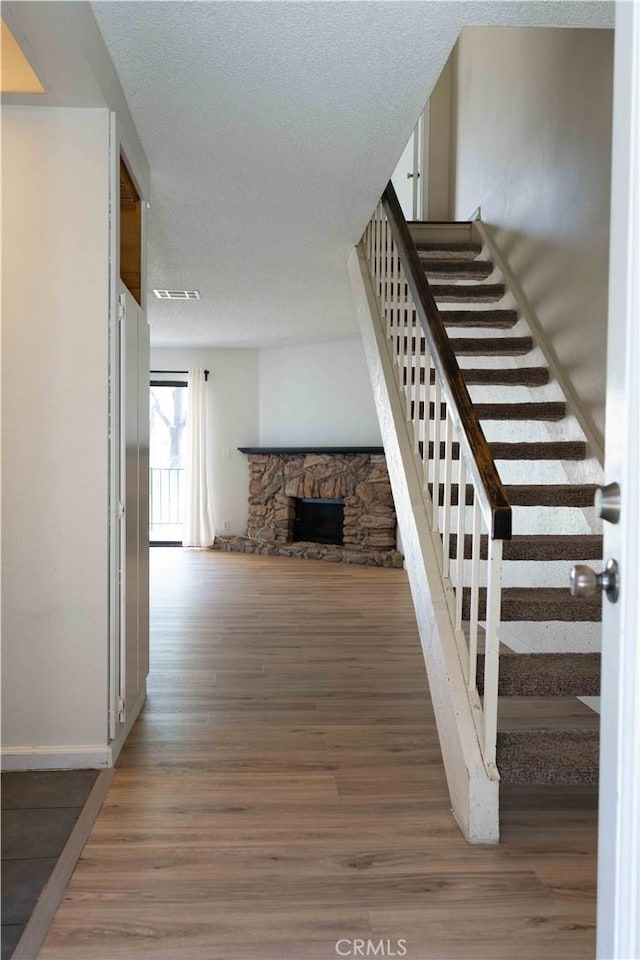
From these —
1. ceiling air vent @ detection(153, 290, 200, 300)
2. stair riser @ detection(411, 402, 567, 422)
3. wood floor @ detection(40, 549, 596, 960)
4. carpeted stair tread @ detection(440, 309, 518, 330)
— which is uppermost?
ceiling air vent @ detection(153, 290, 200, 300)

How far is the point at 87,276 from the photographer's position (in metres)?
2.93

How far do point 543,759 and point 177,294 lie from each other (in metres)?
5.16

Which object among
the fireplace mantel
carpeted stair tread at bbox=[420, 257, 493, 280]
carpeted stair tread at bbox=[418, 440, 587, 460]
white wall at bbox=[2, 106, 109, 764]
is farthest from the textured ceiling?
the fireplace mantel

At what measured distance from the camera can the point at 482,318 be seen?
492 cm

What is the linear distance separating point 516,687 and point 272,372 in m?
7.70

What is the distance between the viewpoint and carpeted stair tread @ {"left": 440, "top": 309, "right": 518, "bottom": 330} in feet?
16.0

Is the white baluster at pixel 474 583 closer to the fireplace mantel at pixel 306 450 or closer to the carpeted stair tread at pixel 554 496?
the carpeted stair tread at pixel 554 496

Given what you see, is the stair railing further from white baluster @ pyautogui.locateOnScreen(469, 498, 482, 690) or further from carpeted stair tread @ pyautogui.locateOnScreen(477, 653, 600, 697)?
carpeted stair tread @ pyautogui.locateOnScreen(477, 653, 600, 697)

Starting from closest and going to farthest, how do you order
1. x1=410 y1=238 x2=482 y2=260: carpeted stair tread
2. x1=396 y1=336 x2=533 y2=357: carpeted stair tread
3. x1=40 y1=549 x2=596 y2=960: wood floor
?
x1=40 y1=549 x2=596 y2=960: wood floor < x1=396 y1=336 x2=533 y2=357: carpeted stair tread < x1=410 y1=238 x2=482 y2=260: carpeted stair tread

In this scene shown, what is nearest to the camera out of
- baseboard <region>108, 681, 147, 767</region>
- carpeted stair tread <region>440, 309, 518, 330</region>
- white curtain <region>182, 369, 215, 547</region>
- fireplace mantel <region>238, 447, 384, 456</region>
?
baseboard <region>108, 681, 147, 767</region>

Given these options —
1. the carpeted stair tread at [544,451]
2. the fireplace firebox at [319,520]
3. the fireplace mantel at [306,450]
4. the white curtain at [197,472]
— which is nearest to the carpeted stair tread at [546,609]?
the carpeted stair tread at [544,451]

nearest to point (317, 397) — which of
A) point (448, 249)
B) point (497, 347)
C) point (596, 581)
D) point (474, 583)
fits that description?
point (448, 249)

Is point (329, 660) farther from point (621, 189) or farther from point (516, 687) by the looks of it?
point (621, 189)

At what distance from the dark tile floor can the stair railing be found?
1293 millimetres
